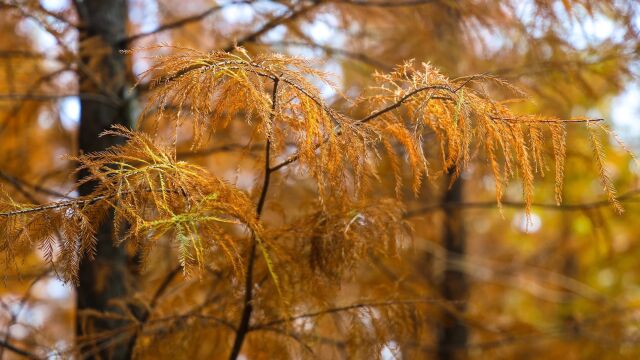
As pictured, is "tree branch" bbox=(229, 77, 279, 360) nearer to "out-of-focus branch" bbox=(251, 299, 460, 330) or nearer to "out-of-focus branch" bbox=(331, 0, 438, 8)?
"out-of-focus branch" bbox=(251, 299, 460, 330)

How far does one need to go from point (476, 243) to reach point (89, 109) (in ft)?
21.0

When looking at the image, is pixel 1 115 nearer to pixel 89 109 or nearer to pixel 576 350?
pixel 89 109

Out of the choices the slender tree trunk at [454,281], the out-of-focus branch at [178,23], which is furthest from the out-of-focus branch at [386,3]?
the slender tree trunk at [454,281]

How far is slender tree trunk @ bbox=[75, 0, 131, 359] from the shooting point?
342cm

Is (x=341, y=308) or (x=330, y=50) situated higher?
(x=330, y=50)

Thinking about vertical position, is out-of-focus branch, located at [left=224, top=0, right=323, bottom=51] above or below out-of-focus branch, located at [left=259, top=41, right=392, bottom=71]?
below

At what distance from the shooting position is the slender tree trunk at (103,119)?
11.2 ft

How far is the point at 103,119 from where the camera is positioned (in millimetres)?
3604

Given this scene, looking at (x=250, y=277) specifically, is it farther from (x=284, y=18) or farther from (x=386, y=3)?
(x=386, y=3)

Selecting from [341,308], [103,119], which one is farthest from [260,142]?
[341,308]

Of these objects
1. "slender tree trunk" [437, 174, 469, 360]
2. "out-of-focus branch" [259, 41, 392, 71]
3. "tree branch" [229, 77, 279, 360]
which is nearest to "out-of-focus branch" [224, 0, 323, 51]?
"out-of-focus branch" [259, 41, 392, 71]

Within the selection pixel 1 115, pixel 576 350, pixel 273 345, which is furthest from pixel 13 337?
pixel 576 350

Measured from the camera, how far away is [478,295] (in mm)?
7391

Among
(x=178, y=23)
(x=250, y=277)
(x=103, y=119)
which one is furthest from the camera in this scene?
(x=103, y=119)
